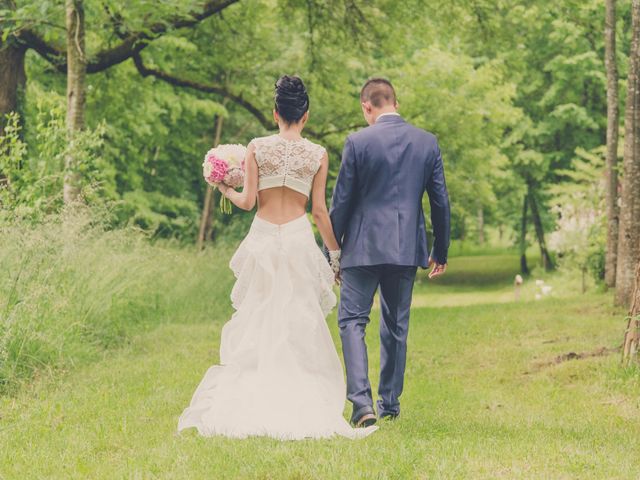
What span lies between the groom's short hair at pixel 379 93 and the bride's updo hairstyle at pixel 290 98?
19.7 inches

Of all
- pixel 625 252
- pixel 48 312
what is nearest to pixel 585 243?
pixel 625 252

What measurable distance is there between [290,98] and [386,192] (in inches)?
35.3

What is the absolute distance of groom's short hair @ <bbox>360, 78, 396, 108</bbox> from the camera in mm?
6508

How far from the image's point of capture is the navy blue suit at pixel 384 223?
632 cm

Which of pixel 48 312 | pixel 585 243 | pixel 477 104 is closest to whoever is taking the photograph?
pixel 48 312

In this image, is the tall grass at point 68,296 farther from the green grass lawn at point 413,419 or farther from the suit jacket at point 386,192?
the suit jacket at point 386,192

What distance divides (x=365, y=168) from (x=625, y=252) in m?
7.66

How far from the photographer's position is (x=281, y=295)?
20.9 ft

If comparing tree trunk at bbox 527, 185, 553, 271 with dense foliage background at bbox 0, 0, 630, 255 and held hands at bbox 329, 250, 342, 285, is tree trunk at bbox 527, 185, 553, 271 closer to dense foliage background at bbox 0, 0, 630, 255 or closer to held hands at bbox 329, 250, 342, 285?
dense foliage background at bbox 0, 0, 630, 255

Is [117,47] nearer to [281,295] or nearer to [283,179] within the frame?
[283,179]

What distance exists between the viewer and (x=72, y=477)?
5.02 meters

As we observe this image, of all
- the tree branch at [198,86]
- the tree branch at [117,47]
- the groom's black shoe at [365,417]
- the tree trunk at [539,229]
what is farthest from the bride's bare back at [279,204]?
the tree trunk at [539,229]

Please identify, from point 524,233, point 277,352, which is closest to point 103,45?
point 277,352

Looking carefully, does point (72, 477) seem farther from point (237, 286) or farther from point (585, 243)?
point (585, 243)
